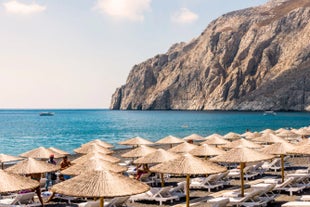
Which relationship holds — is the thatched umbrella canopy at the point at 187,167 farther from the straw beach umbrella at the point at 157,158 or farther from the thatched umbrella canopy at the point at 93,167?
the straw beach umbrella at the point at 157,158

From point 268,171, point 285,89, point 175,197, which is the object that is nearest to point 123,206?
point 175,197

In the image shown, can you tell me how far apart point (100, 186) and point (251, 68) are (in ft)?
533

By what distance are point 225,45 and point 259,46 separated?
668 inches

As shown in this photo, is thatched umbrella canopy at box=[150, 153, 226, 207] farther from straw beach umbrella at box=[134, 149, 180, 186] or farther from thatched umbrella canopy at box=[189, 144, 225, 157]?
thatched umbrella canopy at box=[189, 144, 225, 157]

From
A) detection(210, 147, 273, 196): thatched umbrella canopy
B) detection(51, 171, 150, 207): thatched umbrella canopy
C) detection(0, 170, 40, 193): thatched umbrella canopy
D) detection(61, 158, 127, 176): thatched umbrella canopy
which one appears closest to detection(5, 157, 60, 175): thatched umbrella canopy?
detection(61, 158, 127, 176): thatched umbrella canopy

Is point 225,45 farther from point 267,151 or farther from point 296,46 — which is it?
point 267,151

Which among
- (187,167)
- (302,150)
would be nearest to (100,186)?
(187,167)

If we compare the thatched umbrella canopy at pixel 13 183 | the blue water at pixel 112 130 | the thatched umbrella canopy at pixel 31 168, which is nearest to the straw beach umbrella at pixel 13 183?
the thatched umbrella canopy at pixel 13 183

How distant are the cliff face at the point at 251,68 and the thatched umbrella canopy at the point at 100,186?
145363 mm

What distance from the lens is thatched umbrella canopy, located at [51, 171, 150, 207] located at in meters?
9.78

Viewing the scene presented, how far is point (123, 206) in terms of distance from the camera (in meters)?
14.6

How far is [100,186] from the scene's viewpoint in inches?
392

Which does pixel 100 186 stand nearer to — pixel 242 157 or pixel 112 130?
pixel 242 157

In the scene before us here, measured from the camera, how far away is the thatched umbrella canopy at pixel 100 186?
9781mm
